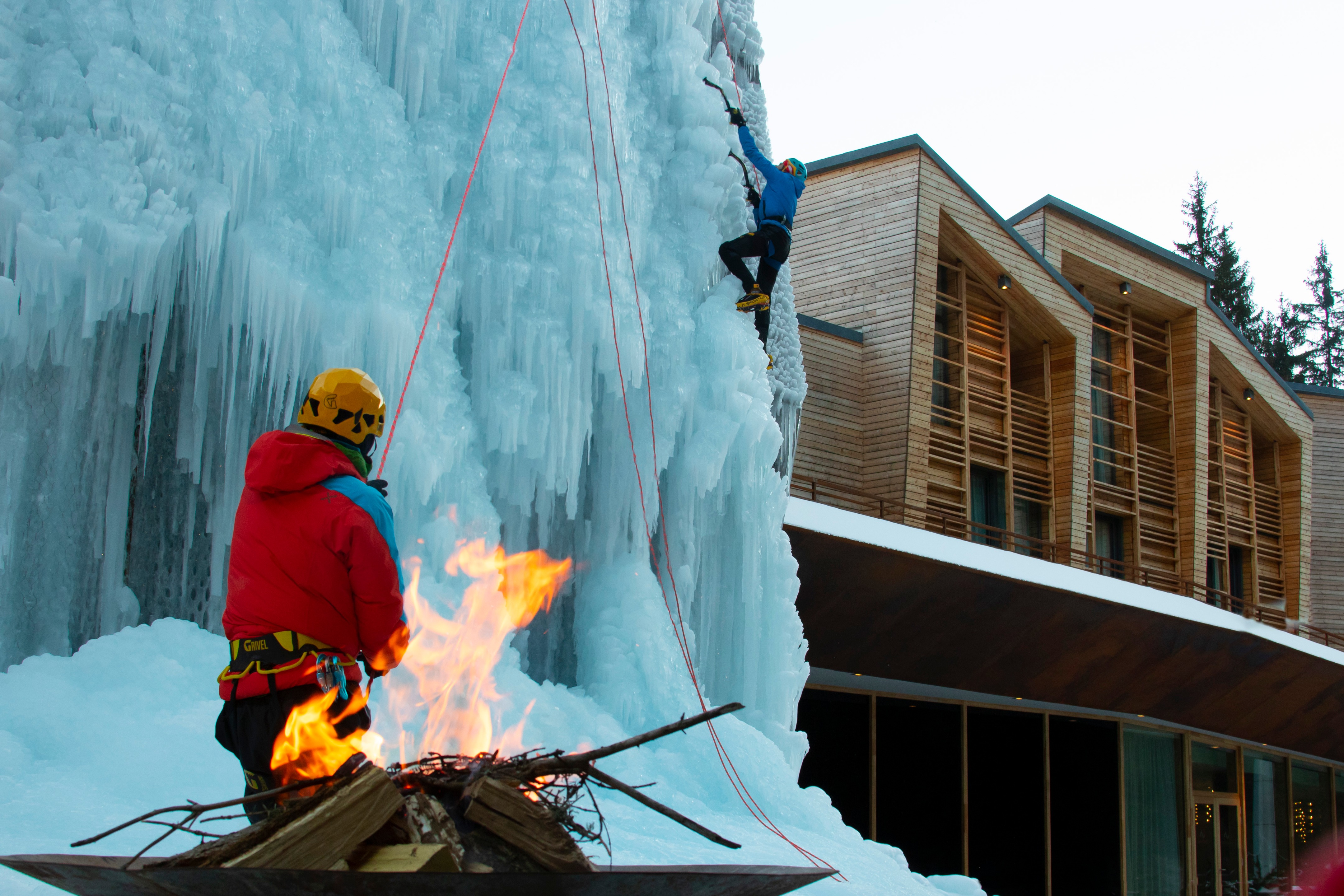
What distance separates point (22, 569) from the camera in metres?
4.95

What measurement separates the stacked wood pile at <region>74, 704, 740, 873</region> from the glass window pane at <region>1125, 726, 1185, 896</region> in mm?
16782

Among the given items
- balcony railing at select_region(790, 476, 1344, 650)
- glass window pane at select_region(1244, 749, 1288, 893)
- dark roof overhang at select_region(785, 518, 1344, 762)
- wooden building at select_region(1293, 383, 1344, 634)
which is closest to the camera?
dark roof overhang at select_region(785, 518, 1344, 762)

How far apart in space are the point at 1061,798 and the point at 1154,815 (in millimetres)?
2026

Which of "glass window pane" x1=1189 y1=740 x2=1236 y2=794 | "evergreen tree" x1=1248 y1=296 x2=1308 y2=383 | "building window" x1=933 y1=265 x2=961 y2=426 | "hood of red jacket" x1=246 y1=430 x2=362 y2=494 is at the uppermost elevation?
"evergreen tree" x1=1248 y1=296 x2=1308 y2=383

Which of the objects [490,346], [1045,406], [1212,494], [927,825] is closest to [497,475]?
[490,346]

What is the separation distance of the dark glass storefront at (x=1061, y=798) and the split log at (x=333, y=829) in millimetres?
11397

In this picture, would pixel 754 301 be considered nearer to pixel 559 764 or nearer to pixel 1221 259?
pixel 559 764

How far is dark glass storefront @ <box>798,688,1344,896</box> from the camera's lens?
13.8m

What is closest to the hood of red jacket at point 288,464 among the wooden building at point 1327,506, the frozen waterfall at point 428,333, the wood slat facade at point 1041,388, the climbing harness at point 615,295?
the frozen waterfall at point 428,333

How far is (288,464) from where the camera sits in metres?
2.61

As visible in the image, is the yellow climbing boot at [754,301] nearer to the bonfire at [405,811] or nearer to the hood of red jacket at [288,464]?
the bonfire at [405,811]

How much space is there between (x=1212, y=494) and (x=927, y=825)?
420 inches

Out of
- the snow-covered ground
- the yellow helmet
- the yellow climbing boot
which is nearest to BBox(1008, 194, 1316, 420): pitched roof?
the yellow climbing boot

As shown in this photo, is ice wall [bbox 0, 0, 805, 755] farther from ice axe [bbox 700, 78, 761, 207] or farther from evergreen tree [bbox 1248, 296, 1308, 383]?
evergreen tree [bbox 1248, 296, 1308, 383]
